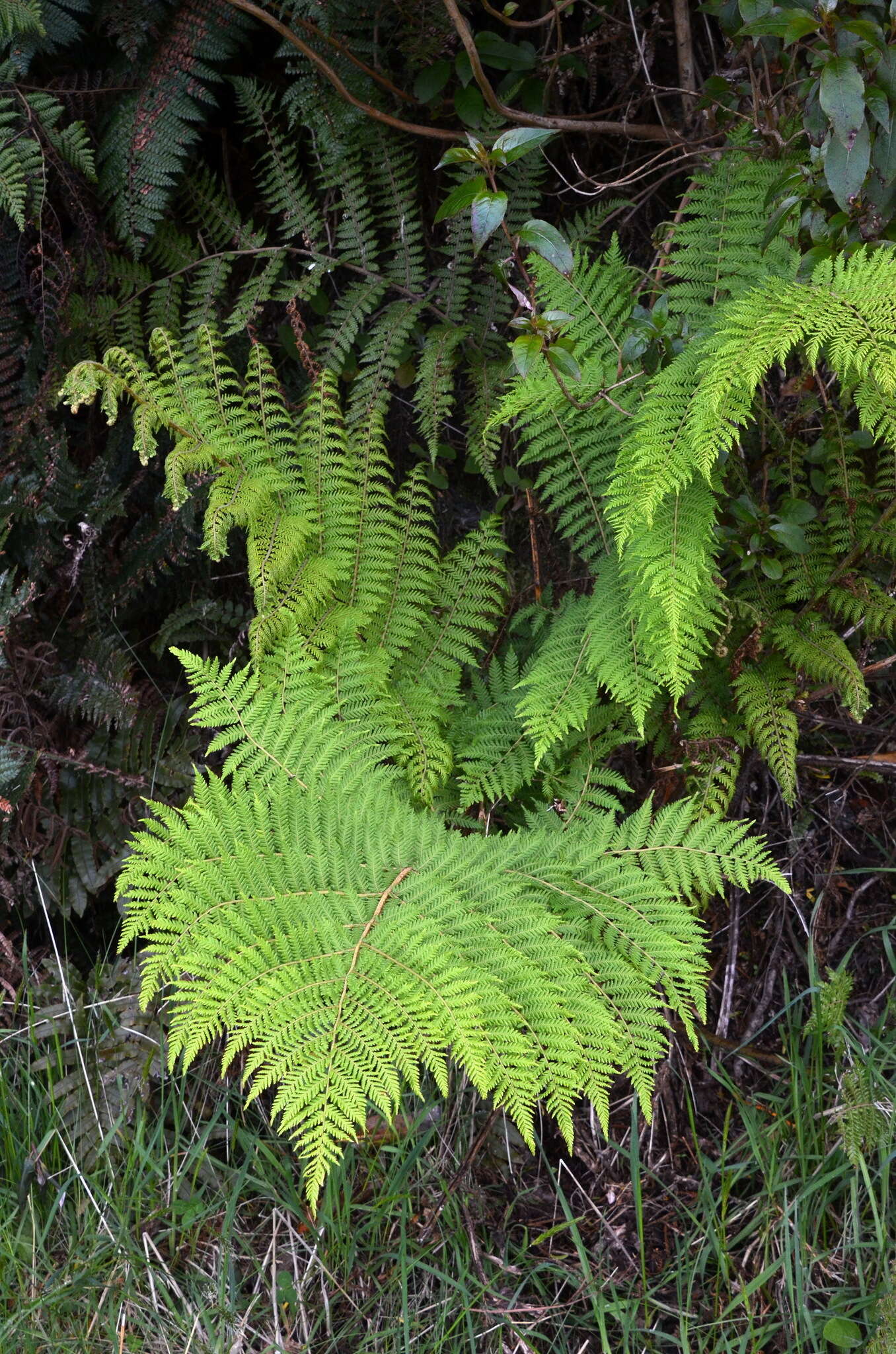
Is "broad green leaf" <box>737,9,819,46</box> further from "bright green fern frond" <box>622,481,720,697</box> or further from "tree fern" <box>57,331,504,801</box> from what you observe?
"tree fern" <box>57,331,504,801</box>

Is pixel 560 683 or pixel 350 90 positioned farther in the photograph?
pixel 350 90

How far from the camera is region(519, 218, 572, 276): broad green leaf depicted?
174cm

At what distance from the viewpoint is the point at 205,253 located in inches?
97.3

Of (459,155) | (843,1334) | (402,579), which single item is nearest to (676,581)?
(402,579)

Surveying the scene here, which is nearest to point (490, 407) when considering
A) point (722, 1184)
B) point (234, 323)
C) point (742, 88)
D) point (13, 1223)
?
point (234, 323)

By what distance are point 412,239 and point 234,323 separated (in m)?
0.44

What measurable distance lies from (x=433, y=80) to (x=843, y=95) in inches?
38.2

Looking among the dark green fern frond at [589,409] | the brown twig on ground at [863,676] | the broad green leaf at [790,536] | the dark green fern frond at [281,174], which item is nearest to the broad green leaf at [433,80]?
the dark green fern frond at [281,174]

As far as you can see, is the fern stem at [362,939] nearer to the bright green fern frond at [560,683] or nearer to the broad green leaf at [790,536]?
A: the bright green fern frond at [560,683]

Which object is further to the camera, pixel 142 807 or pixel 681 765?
pixel 142 807

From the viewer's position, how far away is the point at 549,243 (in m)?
1.75

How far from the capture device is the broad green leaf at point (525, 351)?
67.4 inches

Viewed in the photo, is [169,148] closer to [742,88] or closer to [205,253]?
[205,253]

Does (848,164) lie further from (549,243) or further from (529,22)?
(529,22)
